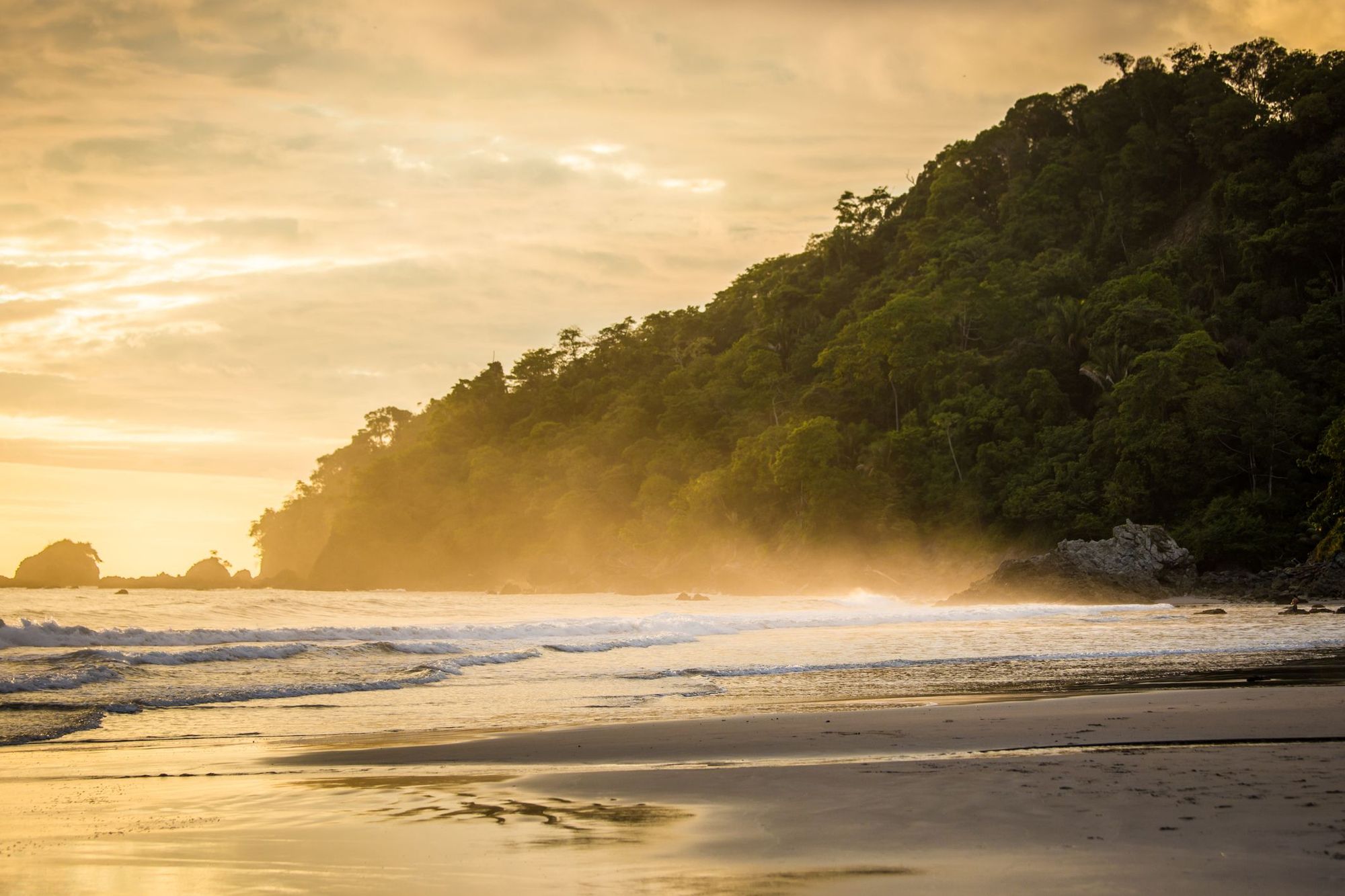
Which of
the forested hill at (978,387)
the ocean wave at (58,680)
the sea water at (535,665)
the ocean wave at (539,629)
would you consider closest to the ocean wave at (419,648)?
the sea water at (535,665)

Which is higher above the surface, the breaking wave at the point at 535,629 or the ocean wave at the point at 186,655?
the ocean wave at the point at 186,655

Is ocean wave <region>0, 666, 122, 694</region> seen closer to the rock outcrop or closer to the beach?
the beach

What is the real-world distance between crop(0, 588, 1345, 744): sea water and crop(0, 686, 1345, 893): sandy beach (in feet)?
6.50

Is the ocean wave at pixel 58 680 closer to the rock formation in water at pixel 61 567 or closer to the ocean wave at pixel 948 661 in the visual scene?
the ocean wave at pixel 948 661

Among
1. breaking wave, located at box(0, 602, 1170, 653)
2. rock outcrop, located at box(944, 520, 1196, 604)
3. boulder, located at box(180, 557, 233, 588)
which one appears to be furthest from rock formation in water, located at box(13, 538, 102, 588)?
rock outcrop, located at box(944, 520, 1196, 604)

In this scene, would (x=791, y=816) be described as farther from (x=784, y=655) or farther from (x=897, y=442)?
(x=897, y=442)

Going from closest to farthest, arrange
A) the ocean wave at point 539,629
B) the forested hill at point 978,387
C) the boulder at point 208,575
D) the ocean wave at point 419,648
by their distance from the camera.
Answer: the ocean wave at point 539,629 → the ocean wave at point 419,648 → the forested hill at point 978,387 → the boulder at point 208,575

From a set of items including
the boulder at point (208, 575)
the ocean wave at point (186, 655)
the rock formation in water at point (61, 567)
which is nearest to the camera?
the ocean wave at point (186, 655)

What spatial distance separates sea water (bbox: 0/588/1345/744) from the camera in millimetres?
11266

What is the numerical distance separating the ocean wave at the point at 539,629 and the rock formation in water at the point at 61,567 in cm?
6793

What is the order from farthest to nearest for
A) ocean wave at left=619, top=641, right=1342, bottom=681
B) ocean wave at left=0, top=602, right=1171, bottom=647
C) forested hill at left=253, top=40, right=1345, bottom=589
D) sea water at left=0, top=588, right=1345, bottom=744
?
forested hill at left=253, top=40, right=1345, bottom=589 < ocean wave at left=0, top=602, right=1171, bottom=647 < ocean wave at left=619, top=641, right=1342, bottom=681 < sea water at left=0, top=588, right=1345, bottom=744

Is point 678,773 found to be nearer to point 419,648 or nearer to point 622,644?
point 419,648

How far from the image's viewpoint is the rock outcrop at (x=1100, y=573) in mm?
40094

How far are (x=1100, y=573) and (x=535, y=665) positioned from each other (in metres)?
30.3
